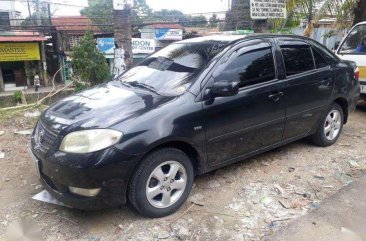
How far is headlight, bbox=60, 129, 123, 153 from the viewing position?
9.19 ft

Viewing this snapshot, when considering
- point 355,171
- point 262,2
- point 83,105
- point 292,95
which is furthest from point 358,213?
point 262,2

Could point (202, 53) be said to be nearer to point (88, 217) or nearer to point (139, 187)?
point (139, 187)

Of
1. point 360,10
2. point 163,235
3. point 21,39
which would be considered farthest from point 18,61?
point 163,235

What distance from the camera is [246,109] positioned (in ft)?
12.0

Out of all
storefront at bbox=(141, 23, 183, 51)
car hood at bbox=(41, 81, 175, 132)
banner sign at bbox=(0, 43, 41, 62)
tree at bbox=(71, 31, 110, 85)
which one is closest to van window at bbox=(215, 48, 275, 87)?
car hood at bbox=(41, 81, 175, 132)

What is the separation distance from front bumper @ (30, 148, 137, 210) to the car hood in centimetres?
30

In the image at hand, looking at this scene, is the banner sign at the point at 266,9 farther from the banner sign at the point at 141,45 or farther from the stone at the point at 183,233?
the banner sign at the point at 141,45

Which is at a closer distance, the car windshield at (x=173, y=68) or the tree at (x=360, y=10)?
the car windshield at (x=173, y=68)

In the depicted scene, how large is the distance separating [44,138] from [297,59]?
3115 mm

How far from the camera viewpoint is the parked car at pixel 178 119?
112 inches

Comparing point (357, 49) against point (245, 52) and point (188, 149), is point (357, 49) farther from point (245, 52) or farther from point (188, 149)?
point (188, 149)

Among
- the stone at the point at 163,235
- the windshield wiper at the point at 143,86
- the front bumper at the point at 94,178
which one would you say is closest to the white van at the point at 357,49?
the windshield wiper at the point at 143,86

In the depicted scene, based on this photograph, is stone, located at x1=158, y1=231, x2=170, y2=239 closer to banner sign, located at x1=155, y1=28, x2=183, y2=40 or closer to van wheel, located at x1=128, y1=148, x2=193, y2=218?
van wheel, located at x1=128, y1=148, x2=193, y2=218

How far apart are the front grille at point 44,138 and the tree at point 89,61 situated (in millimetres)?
4043
